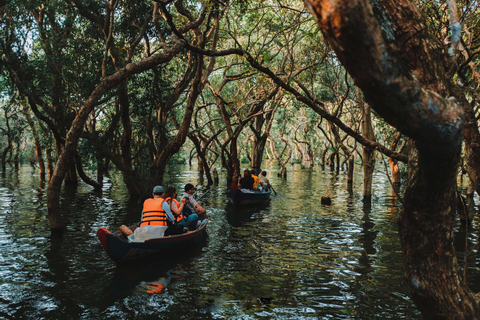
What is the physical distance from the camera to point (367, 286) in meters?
7.18

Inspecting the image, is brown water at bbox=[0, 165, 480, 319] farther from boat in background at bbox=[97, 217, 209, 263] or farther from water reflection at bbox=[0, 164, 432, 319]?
boat in background at bbox=[97, 217, 209, 263]

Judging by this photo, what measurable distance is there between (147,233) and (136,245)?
2.28 feet

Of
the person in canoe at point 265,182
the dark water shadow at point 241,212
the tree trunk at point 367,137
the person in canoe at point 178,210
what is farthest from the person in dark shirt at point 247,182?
the person in canoe at point 178,210

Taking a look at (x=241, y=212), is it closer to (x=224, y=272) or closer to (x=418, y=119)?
(x=224, y=272)

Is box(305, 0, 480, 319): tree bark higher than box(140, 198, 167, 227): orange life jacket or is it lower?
higher

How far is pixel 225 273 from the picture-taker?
25.7 feet

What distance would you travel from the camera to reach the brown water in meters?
6.12

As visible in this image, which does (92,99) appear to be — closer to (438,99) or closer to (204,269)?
(204,269)

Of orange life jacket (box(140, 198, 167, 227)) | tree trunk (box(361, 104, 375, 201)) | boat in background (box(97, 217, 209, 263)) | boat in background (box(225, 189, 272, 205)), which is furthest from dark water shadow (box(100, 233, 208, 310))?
tree trunk (box(361, 104, 375, 201))

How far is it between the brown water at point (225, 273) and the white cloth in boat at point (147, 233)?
0.57 metres

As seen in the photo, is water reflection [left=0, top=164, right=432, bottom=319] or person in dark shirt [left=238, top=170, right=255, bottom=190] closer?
water reflection [left=0, top=164, right=432, bottom=319]

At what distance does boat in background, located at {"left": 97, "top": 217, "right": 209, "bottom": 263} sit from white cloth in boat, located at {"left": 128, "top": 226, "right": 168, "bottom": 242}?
8.7 inches

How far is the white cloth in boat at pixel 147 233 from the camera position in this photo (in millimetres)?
8492

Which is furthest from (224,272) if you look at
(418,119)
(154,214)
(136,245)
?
(418,119)
